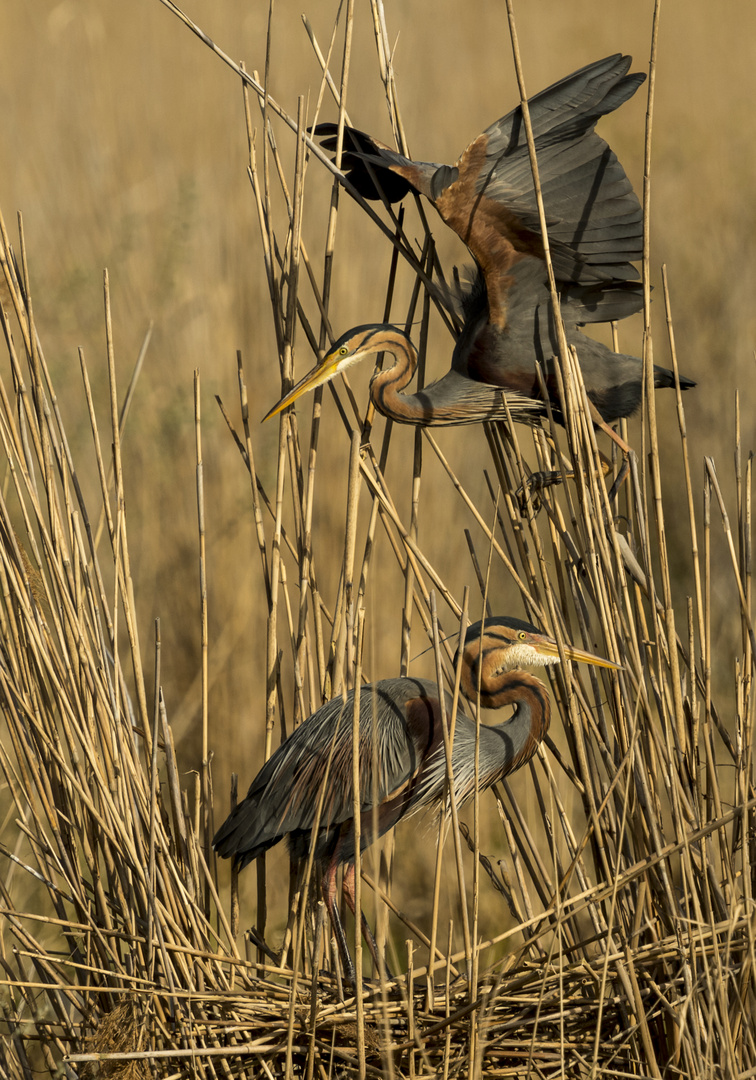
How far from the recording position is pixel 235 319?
326cm

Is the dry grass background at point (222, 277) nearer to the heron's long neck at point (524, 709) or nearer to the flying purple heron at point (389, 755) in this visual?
the flying purple heron at point (389, 755)

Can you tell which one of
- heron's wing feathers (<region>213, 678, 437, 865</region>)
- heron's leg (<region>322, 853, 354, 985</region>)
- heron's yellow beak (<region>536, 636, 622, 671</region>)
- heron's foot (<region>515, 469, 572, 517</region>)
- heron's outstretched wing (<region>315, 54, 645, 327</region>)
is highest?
heron's outstretched wing (<region>315, 54, 645, 327</region>)

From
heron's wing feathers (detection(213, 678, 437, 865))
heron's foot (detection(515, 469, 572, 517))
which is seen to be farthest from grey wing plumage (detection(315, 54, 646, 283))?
heron's wing feathers (detection(213, 678, 437, 865))

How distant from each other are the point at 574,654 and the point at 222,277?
221cm

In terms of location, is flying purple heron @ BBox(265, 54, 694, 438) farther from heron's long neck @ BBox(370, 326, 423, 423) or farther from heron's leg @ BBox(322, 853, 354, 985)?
heron's leg @ BBox(322, 853, 354, 985)

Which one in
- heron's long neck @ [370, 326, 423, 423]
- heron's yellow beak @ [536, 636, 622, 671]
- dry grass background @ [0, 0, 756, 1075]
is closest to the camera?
heron's yellow beak @ [536, 636, 622, 671]

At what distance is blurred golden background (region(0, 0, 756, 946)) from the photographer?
3.12 meters

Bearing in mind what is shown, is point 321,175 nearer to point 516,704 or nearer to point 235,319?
point 235,319

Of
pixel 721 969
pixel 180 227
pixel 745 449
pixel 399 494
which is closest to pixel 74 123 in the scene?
pixel 180 227

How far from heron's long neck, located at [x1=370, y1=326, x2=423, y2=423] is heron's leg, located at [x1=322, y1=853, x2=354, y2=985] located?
71cm

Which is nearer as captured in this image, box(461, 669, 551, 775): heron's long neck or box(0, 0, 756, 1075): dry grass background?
box(461, 669, 551, 775): heron's long neck

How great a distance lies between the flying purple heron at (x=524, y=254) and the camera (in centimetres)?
158

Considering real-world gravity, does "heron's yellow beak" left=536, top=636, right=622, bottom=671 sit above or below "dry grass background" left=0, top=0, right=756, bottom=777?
below

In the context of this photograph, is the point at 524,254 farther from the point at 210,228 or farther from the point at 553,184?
the point at 210,228
